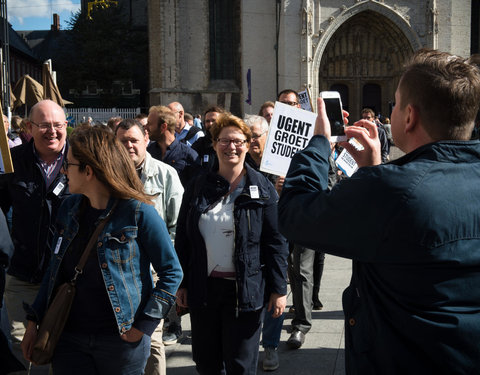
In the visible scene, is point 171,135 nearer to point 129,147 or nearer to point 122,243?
point 129,147

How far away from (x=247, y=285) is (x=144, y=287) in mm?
871

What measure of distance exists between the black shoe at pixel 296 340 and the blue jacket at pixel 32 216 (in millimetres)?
2426

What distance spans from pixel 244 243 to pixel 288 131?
4.50 feet

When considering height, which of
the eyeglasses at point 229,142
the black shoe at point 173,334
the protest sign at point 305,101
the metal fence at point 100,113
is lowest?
the black shoe at point 173,334

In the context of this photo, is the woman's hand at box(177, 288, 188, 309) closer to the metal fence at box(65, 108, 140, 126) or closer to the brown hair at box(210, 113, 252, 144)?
the brown hair at box(210, 113, 252, 144)

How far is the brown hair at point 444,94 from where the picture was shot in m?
1.71

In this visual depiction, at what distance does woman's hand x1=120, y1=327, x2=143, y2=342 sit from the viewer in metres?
2.78

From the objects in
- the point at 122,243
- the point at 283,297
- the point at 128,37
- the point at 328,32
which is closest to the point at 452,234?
the point at 122,243

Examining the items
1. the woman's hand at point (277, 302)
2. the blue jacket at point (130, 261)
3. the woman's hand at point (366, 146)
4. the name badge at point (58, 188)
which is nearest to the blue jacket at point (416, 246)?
the woman's hand at point (366, 146)

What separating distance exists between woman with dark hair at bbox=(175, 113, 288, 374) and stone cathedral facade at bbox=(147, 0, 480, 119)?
77.7ft

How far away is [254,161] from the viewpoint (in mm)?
5379

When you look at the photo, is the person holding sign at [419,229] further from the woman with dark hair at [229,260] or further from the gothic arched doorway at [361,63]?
the gothic arched doorway at [361,63]

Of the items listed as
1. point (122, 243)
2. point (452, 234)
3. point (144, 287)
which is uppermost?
point (452, 234)

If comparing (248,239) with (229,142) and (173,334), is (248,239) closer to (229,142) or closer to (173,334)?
(229,142)
